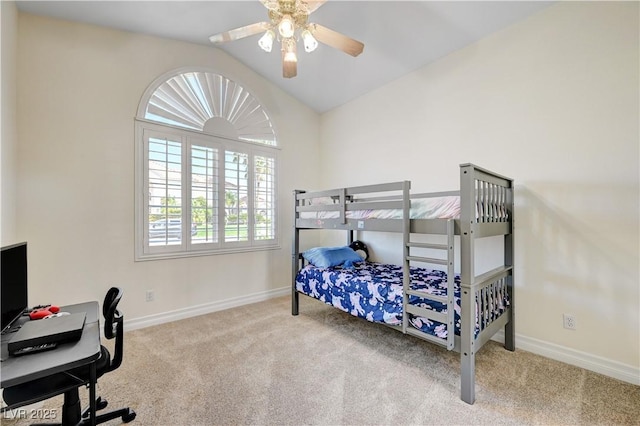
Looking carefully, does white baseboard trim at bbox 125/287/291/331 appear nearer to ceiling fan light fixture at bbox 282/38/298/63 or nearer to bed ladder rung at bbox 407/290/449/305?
bed ladder rung at bbox 407/290/449/305

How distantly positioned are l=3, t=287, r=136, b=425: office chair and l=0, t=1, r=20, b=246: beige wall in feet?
3.44

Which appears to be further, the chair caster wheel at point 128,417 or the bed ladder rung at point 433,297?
the bed ladder rung at point 433,297

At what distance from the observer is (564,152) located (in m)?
2.22

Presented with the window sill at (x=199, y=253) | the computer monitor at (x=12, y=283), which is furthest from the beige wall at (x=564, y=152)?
the computer monitor at (x=12, y=283)

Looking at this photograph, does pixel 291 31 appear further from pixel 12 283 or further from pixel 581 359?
pixel 581 359

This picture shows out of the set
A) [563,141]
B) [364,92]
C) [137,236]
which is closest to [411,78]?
[364,92]

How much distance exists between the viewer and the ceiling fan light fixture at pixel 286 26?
181cm

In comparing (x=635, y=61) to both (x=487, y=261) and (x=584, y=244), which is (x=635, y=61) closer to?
(x=584, y=244)

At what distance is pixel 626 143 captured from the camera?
1.97 m

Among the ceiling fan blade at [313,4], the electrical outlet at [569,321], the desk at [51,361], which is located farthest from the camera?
the electrical outlet at [569,321]

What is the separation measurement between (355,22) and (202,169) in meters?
2.25

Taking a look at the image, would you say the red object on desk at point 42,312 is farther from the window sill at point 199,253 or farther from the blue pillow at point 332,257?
the blue pillow at point 332,257

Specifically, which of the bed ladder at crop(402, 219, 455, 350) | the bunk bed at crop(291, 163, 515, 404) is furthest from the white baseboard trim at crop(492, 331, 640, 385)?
the bed ladder at crop(402, 219, 455, 350)

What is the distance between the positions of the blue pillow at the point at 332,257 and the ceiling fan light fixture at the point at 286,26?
217 centimetres
